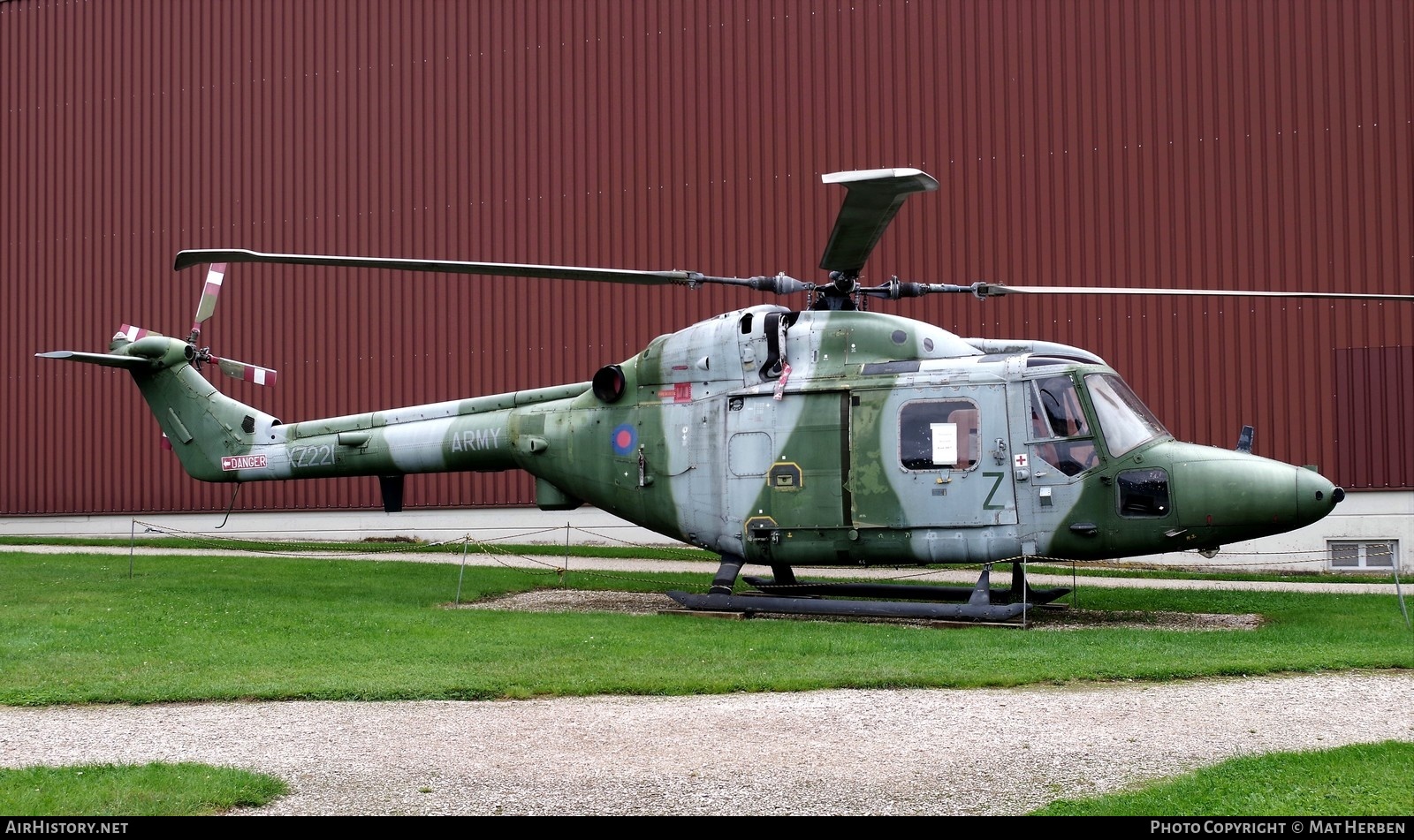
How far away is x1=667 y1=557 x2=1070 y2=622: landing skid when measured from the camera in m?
13.5

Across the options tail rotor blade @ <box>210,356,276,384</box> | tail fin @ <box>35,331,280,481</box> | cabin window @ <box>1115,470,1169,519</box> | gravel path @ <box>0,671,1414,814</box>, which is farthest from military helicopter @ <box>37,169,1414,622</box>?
gravel path @ <box>0,671,1414,814</box>

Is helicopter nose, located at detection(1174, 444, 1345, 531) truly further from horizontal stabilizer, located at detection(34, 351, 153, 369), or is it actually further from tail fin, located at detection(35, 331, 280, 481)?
horizontal stabilizer, located at detection(34, 351, 153, 369)

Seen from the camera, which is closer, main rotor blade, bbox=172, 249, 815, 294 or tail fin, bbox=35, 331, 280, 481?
main rotor blade, bbox=172, 249, 815, 294

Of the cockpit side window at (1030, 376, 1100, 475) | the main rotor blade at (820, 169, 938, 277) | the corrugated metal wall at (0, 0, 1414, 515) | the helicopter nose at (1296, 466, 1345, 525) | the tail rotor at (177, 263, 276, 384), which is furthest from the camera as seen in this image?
the corrugated metal wall at (0, 0, 1414, 515)

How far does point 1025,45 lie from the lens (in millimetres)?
23516

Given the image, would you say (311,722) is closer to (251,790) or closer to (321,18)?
(251,790)

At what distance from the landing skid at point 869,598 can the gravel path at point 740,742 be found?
12.4ft

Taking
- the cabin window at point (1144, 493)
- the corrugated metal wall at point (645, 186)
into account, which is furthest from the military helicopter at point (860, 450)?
the corrugated metal wall at point (645, 186)

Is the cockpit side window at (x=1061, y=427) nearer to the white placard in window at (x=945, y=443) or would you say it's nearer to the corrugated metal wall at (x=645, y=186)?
the white placard in window at (x=945, y=443)

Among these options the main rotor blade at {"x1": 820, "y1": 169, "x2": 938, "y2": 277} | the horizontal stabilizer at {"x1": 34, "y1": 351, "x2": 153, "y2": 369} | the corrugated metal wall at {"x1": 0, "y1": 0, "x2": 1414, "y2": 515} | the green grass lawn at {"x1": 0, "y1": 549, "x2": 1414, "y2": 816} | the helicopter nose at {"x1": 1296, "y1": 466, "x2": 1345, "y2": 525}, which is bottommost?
the green grass lawn at {"x1": 0, "y1": 549, "x2": 1414, "y2": 816}

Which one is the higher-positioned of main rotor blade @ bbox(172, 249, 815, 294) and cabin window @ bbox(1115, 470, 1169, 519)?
main rotor blade @ bbox(172, 249, 815, 294)

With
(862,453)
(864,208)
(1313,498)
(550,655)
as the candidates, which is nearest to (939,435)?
(862,453)

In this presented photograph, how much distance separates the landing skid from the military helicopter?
3cm

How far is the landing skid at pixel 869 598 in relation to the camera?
13.5 metres
